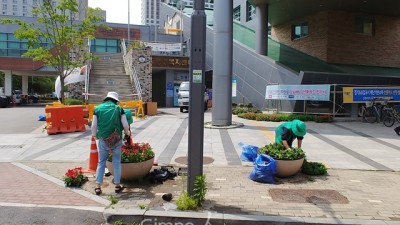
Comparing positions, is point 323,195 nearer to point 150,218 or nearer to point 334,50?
point 150,218

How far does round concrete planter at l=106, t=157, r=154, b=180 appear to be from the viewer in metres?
6.42

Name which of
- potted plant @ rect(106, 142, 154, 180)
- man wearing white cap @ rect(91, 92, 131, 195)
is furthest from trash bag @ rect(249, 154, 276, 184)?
man wearing white cap @ rect(91, 92, 131, 195)

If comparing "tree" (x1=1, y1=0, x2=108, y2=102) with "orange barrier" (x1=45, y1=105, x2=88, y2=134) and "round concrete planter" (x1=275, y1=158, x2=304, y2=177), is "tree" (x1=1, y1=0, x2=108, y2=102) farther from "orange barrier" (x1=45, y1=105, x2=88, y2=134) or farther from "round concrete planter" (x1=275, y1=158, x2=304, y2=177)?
"round concrete planter" (x1=275, y1=158, x2=304, y2=177)

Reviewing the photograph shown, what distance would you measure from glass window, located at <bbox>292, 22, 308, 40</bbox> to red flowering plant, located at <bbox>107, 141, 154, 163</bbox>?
2261cm

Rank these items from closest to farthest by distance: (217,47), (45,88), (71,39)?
(217,47) < (71,39) < (45,88)

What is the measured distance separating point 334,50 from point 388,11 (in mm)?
4584

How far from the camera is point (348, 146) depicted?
1089cm

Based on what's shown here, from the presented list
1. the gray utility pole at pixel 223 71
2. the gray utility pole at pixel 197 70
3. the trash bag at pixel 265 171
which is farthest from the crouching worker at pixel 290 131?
the gray utility pole at pixel 223 71

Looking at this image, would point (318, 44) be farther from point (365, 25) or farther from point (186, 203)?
point (186, 203)

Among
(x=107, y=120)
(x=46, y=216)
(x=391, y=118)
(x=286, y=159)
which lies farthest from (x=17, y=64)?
(x=286, y=159)

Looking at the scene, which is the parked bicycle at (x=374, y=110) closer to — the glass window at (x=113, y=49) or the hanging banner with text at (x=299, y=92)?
the hanging banner with text at (x=299, y=92)

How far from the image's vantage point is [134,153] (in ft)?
21.5

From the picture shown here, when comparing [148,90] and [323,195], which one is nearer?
[323,195]

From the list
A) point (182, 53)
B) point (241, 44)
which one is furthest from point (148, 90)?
point (182, 53)
